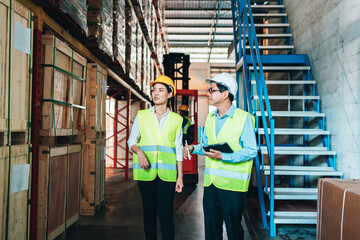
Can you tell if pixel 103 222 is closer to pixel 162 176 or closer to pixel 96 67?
pixel 162 176

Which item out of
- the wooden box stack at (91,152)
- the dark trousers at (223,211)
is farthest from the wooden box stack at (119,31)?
the dark trousers at (223,211)

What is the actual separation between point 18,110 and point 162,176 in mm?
1571

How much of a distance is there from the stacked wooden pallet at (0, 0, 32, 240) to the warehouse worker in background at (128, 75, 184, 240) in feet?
3.61

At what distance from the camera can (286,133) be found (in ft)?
15.5

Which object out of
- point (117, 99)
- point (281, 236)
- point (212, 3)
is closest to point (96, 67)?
point (281, 236)

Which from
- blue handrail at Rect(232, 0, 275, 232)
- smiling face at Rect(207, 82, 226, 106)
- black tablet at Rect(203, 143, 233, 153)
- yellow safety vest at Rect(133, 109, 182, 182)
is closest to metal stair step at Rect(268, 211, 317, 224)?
blue handrail at Rect(232, 0, 275, 232)

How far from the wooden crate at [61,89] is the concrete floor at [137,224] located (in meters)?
1.51

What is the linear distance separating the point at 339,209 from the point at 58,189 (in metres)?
3.24

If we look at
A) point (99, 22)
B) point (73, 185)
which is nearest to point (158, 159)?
point (73, 185)

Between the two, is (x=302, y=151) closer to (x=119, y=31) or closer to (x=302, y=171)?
(x=302, y=171)

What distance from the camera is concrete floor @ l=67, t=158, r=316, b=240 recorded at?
3934mm

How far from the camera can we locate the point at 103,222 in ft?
15.0

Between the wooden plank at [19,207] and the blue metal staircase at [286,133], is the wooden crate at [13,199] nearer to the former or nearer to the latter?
the wooden plank at [19,207]

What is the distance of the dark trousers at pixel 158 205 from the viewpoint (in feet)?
9.11
